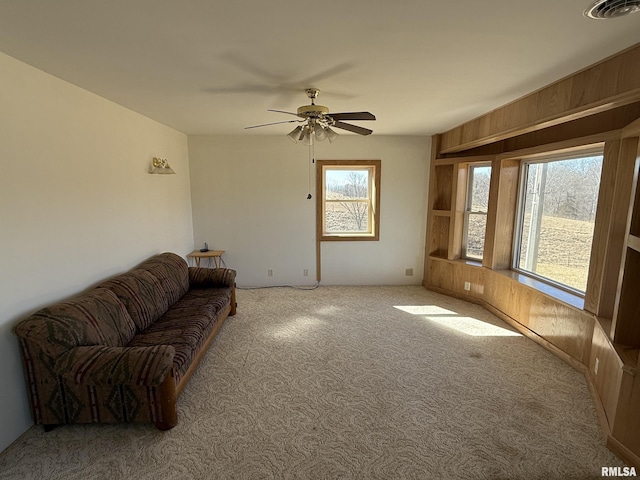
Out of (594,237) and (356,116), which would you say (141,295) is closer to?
(356,116)

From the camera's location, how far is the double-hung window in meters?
4.26

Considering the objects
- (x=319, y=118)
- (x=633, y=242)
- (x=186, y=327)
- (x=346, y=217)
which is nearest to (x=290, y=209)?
(x=346, y=217)

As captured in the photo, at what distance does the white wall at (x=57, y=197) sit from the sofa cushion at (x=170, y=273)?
0.19 meters

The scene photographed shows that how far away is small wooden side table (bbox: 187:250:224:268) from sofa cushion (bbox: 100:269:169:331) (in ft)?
4.78

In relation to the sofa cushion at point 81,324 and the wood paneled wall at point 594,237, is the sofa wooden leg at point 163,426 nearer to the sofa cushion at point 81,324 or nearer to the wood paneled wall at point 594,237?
the sofa cushion at point 81,324

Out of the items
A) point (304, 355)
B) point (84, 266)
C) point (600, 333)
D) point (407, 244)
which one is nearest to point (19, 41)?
point (84, 266)

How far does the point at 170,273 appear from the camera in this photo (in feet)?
11.2

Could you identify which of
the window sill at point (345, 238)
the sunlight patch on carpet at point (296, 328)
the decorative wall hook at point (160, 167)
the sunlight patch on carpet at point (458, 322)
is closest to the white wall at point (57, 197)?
the decorative wall hook at point (160, 167)

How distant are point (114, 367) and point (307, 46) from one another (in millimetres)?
2283

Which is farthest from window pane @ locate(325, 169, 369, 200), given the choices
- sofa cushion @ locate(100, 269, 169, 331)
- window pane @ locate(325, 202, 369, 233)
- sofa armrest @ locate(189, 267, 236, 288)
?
sofa cushion @ locate(100, 269, 169, 331)

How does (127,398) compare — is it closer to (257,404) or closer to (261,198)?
(257,404)

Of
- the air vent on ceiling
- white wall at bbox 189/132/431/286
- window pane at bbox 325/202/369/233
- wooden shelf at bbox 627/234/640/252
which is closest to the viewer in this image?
the air vent on ceiling

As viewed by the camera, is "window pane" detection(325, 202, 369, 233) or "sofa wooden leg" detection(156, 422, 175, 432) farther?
"window pane" detection(325, 202, 369, 233)

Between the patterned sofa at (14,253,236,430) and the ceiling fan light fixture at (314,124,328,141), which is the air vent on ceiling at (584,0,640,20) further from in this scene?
the patterned sofa at (14,253,236,430)
